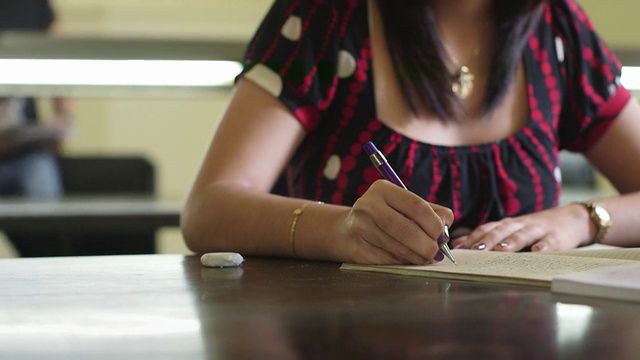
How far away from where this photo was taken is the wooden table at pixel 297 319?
1.44ft

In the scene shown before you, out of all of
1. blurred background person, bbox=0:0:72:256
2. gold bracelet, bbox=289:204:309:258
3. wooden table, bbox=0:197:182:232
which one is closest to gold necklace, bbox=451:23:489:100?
gold bracelet, bbox=289:204:309:258

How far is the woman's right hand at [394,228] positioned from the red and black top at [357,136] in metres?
0.32

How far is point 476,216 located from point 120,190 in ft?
→ 6.47

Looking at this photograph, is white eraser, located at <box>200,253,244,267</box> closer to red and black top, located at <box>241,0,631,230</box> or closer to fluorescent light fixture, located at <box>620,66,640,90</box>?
red and black top, located at <box>241,0,631,230</box>

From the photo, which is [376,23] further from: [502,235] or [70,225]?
[70,225]

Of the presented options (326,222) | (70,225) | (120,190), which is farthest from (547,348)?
(120,190)

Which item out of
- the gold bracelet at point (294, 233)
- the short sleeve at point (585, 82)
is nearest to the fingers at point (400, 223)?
the gold bracelet at point (294, 233)

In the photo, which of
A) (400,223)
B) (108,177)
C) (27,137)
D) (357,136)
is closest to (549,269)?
(400,223)

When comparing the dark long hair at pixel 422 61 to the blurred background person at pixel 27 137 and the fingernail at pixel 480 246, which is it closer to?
the fingernail at pixel 480 246

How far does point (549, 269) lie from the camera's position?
731mm

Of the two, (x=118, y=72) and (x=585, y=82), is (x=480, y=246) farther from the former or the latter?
(x=118, y=72)

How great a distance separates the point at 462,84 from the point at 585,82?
0.21 meters

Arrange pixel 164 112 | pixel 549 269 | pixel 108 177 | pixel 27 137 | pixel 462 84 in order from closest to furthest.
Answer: pixel 549 269 → pixel 462 84 → pixel 108 177 → pixel 27 137 → pixel 164 112

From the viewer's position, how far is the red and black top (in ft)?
3.75
